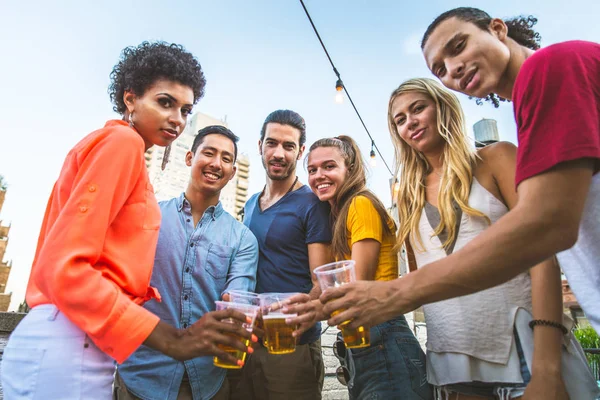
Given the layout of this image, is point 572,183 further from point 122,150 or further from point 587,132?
point 122,150

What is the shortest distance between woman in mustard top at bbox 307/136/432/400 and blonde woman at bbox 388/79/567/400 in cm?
12

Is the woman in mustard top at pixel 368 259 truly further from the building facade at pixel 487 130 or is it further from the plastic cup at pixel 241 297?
the building facade at pixel 487 130

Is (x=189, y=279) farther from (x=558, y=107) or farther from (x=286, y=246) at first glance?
(x=558, y=107)

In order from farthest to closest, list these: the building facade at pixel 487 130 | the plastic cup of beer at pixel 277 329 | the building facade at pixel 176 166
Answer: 1. the building facade at pixel 176 166
2. the building facade at pixel 487 130
3. the plastic cup of beer at pixel 277 329

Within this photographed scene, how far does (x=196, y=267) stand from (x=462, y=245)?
154 cm

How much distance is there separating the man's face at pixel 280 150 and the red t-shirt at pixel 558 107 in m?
1.96

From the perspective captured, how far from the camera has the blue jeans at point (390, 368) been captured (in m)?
1.59

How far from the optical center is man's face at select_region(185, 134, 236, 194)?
2436 mm

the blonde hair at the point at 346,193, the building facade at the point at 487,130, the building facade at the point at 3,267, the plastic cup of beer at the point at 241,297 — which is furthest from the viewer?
the building facade at the point at 3,267

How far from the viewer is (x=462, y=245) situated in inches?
63.5

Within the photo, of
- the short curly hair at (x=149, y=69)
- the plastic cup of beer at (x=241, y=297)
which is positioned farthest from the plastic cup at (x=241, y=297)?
the short curly hair at (x=149, y=69)

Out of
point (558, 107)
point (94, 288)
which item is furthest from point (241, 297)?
point (558, 107)

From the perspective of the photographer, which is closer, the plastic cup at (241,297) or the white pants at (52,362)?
the white pants at (52,362)

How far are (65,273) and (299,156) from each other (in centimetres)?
221
